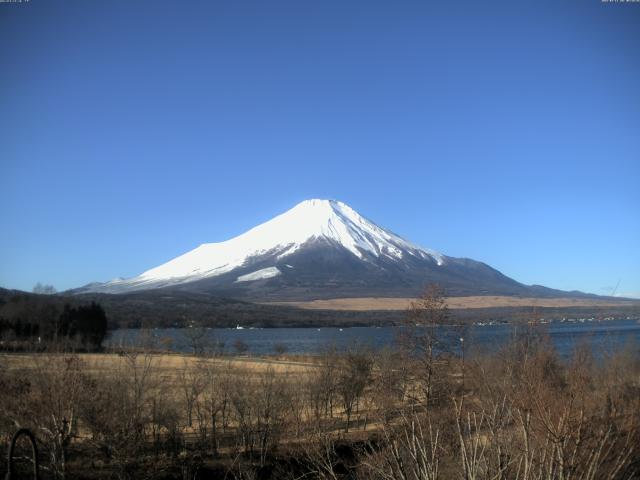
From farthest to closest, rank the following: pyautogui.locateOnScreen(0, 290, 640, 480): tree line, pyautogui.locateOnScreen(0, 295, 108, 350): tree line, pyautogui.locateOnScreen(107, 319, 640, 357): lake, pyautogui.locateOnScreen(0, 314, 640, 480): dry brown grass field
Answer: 1. pyautogui.locateOnScreen(0, 295, 108, 350): tree line
2. pyautogui.locateOnScreen(107, 319, 640, 357): lake
3. pyautogui.locateOnScreen(0, 290, 640, 480): tree line
4. pyautogui.locateOnScreen(0, 314, 640, 480): dry brown grass field

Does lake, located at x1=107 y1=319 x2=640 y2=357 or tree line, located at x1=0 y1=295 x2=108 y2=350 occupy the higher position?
tree line, located at x1=0 y1=295 x2=108 y2=350

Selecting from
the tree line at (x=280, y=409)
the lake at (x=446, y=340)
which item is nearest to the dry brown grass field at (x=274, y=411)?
the tree line at (x=280, y=409)

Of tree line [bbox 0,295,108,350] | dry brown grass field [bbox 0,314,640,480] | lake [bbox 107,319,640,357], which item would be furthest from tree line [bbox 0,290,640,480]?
tree line [bbox 0,295,108,350]

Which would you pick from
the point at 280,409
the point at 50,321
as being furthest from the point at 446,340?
the point at 50,321

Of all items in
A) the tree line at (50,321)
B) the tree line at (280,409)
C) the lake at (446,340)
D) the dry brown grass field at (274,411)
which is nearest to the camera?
the dry brown grass field at (274,411)

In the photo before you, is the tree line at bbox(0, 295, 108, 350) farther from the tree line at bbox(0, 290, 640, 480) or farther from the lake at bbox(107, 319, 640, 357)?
the tree line at bbox(0, 290, 640, 480)

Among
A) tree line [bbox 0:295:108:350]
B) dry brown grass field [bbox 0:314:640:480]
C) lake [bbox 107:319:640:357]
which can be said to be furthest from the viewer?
tree line [bbox 0:295:108:350]

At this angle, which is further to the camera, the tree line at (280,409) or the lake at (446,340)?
the lake at (446,340)

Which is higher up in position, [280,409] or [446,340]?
[446,340]

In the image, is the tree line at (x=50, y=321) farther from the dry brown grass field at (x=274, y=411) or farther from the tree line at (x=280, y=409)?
the dry brown grass field at (x=274, y=411)

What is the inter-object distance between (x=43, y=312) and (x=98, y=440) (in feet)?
208

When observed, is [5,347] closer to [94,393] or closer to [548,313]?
[94,393]

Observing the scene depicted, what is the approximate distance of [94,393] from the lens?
18703 mm

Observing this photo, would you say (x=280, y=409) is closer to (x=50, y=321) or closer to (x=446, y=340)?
(x=446, y=340)
